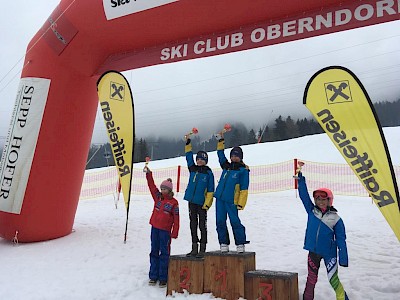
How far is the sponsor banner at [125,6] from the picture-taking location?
5.61 m

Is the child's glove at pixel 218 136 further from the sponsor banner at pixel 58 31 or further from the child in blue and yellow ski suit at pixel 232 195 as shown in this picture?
the sponsor banner at pixel 58 31

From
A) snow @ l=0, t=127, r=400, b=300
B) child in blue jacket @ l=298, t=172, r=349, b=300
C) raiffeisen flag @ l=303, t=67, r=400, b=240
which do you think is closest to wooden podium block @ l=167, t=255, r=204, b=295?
snow @ l=0, t=127, r=400, b=300

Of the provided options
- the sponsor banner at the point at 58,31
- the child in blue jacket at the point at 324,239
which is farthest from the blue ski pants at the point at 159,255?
the sponsor banner at the point at 58,31

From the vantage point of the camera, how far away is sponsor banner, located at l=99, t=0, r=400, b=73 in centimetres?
467

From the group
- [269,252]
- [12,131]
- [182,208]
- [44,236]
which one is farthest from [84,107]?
[182,208]

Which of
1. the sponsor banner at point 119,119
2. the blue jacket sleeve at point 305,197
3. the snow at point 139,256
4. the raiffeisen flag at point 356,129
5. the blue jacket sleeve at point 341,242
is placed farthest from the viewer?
the sponsor banner at point 119,119

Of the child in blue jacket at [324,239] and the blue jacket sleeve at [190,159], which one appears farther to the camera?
the blue jacket sleeve at [190,159]

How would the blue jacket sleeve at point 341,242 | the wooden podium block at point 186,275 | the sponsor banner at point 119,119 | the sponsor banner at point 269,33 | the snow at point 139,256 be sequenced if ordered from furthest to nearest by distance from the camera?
the sponsor banner at point 119,119 < the sponsor banner at point 269,33 < the snow at point 139,256 < the wooden podium block at point 186,275 < the blue jacket sleeve at point 341,242

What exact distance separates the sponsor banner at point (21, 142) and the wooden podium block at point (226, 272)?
13.0ft

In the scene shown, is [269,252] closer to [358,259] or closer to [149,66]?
[358,259]

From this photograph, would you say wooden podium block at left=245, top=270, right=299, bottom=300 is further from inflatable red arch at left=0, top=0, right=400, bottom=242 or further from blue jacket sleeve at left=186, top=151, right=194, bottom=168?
inflatable red arch at left=0, top=0, right=400, bottom=242

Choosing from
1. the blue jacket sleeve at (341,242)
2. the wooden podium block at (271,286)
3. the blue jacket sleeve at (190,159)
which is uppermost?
the blue jacket sleeve at (190,159)

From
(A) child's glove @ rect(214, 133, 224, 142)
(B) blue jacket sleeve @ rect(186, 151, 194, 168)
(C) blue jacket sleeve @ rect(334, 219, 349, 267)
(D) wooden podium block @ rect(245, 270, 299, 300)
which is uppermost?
(A) child's glove @ rect(214, 133, 224, 142)

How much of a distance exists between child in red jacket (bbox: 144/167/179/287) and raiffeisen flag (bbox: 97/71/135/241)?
1171 mm
